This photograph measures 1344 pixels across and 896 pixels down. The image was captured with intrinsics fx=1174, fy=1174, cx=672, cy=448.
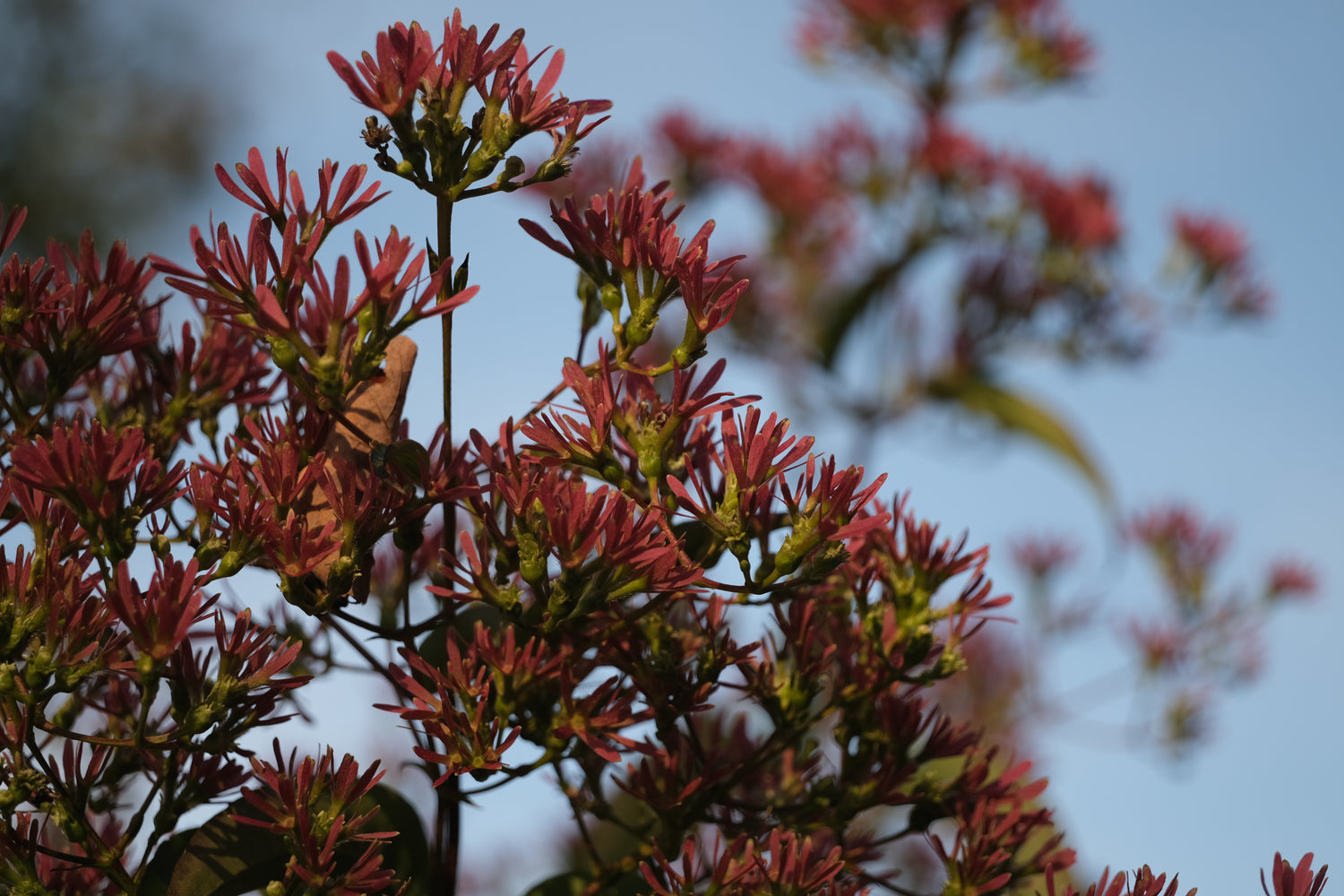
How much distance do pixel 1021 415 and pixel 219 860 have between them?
6.29 ft

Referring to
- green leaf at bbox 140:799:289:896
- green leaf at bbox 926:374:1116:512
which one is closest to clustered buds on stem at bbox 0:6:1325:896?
green leaf at bbox 140:799:289:896

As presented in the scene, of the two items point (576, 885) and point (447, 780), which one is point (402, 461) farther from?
point (576, 885)

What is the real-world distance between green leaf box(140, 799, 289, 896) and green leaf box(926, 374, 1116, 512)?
6.12 ft

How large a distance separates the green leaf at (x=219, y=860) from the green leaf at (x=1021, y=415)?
1865 millimetres

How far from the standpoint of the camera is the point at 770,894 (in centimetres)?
54

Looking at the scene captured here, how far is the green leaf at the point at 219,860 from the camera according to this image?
0.54m

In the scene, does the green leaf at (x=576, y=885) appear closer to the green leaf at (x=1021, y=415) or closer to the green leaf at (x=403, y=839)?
the green leaf at (x=403, y=839)

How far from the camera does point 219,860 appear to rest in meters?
0.54

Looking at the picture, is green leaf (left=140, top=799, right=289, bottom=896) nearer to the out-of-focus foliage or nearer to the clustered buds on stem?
the clustered buds on stem

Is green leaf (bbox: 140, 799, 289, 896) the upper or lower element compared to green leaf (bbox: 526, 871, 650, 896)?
lower

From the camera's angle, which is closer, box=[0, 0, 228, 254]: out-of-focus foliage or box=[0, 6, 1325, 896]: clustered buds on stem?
box=[0, 6, 1325, 896]: clustered buds on stem

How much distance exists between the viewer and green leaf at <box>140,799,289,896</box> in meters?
0.54

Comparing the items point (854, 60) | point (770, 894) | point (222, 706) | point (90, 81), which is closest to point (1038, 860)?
point (770, 894)

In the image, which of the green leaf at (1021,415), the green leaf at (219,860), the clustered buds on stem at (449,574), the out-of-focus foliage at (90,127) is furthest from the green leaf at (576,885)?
the out-of-focus foliage at (90,127)
